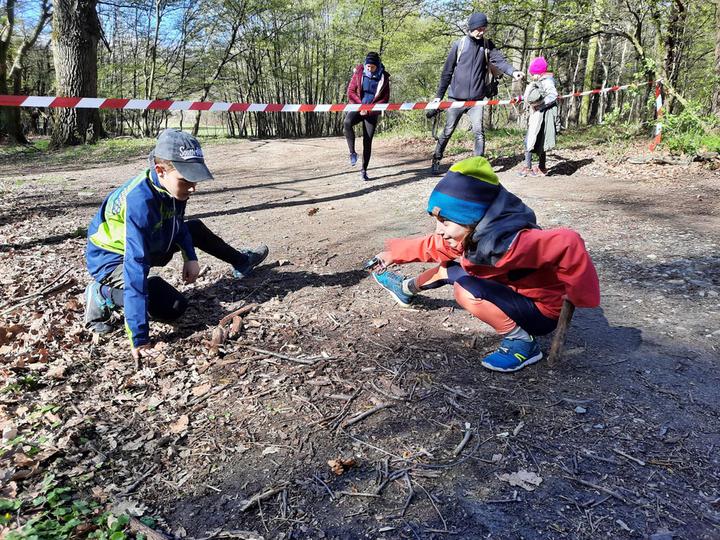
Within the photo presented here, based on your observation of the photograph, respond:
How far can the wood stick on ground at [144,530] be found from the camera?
66.4 inches

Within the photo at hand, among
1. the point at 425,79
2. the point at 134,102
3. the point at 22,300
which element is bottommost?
the point at 22,300

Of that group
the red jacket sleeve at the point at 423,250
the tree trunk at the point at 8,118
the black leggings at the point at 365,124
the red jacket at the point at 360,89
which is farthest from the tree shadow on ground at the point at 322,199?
the tree trunk at the point at 8,118

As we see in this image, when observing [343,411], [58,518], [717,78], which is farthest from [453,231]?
[717,78]

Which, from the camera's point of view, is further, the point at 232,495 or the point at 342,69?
the point at 342,69

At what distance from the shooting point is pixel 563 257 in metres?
2.26

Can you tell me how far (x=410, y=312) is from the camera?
346 centimetres

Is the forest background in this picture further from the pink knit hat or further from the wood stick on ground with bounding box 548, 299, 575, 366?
the wood stick on ground with bounding box 548, 299, 575, 366

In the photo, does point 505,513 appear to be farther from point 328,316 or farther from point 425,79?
point 425,79

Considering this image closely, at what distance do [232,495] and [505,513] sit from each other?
3.34ft

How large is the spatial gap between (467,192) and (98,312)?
8.20 feet

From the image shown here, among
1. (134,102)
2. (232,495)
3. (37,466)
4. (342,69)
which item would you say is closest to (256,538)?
(232,495)

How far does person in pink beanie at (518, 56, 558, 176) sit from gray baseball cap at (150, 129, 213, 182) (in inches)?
230

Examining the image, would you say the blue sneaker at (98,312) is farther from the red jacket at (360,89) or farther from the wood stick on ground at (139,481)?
the red jacket at (360,89)

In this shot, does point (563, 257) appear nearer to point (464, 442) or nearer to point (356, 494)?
point (464, 442)
